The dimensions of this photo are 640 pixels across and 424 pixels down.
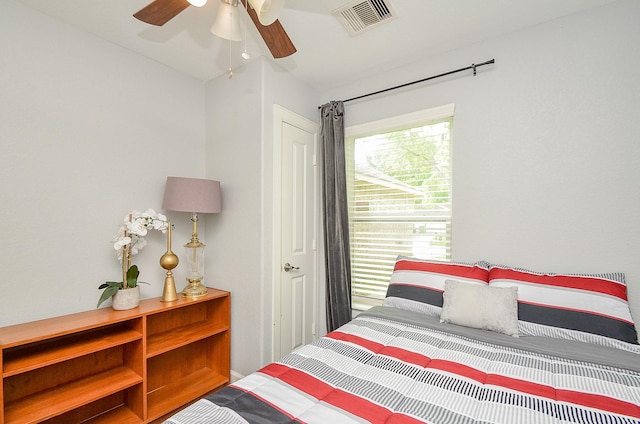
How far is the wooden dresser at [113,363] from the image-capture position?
5.06ft

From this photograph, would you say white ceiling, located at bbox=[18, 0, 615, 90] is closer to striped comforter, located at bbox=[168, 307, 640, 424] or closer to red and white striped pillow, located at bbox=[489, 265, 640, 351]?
red and white striped pillow, located at bbox=[489, 265, 640, 351]

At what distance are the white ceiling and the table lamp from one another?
98cm

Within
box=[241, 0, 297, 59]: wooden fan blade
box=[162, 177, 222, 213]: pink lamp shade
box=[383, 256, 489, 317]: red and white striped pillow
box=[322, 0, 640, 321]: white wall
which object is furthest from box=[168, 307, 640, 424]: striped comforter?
box=[241, 0, 297, 59]: wooden fan blade

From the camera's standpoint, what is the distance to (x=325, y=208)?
2656mm

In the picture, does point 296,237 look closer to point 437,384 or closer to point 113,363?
point 113,363

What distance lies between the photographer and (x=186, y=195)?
6.95 ft

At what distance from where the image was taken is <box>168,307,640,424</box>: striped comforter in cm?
92

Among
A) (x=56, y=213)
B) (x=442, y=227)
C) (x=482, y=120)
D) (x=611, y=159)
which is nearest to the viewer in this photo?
(x=611, y=159)

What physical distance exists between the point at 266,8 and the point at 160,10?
0.54 metres

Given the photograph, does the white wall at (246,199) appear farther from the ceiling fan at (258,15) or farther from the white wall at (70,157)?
the ceiling fan at (258,15)

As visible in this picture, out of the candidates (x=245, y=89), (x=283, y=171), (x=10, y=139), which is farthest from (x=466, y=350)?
(x=10, y=139)

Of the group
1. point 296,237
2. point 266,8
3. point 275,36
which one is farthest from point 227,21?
point 296,237

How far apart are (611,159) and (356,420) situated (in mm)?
2006

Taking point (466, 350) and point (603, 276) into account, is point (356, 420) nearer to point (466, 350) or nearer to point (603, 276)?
point (466, 350)
